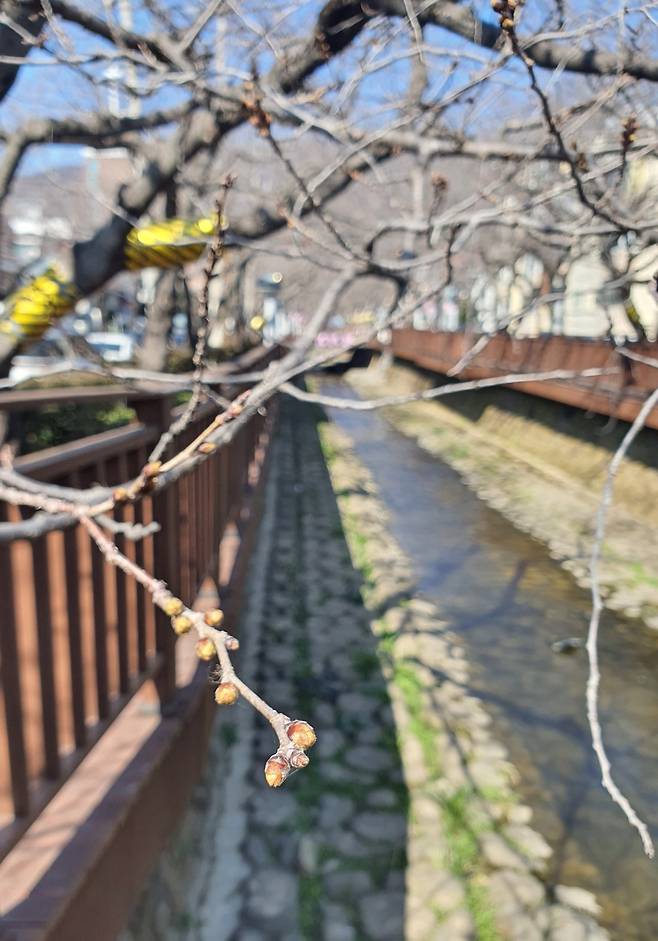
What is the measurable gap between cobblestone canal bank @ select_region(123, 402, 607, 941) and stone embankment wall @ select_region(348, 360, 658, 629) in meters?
2.89

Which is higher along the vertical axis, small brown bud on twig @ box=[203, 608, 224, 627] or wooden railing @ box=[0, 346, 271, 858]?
small brown bud on twig @ box=[203, 608, 224, 627]

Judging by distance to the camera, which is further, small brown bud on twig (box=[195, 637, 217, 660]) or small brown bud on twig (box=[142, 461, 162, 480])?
small brown bud on twig (box=[142, 461, 162, 480])

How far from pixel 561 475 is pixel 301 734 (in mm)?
12516

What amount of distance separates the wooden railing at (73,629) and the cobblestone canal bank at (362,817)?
74 cm

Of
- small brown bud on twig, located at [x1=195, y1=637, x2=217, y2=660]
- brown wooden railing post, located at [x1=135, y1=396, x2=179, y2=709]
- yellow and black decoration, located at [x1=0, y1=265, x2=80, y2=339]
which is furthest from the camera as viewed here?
yellow and black decoration, located at [x1=0, y1=265, x2=80, y2=339]

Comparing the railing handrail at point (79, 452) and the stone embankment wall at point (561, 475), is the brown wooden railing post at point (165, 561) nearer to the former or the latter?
the railing handrail at point (79, 452)

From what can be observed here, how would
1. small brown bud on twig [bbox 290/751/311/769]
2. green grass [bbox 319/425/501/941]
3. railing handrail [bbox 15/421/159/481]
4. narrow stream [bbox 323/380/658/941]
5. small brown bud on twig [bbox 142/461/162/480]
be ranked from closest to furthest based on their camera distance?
small brown bud on twig [bbox 290/751/311/769]
small brown bud on twig [bbox 142/461/162/480]
railing handrail [bbox 15/421/159/481]
green grass [bbox 319/425/501/941]
narrow stream [bbox 323/380/658/941]

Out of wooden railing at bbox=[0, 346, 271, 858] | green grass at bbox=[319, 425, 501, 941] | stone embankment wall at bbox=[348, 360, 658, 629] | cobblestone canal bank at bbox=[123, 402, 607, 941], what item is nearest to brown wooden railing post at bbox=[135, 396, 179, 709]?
wooden railing at bbox=[0, 346, 271, 858]

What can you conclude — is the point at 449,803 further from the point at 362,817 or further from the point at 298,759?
the point at 298,759

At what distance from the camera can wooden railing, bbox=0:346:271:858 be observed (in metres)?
1.77

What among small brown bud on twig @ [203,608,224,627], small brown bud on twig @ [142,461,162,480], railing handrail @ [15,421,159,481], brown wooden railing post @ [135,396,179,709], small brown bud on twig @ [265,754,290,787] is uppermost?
small brown bud on twig @ [142,461,162,480]

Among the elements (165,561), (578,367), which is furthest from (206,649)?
(578,367)

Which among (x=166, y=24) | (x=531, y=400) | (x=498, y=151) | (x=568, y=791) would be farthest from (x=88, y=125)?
(x=531, y=400)

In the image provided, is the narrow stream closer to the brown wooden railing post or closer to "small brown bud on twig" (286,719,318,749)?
the brown wooden railing post
